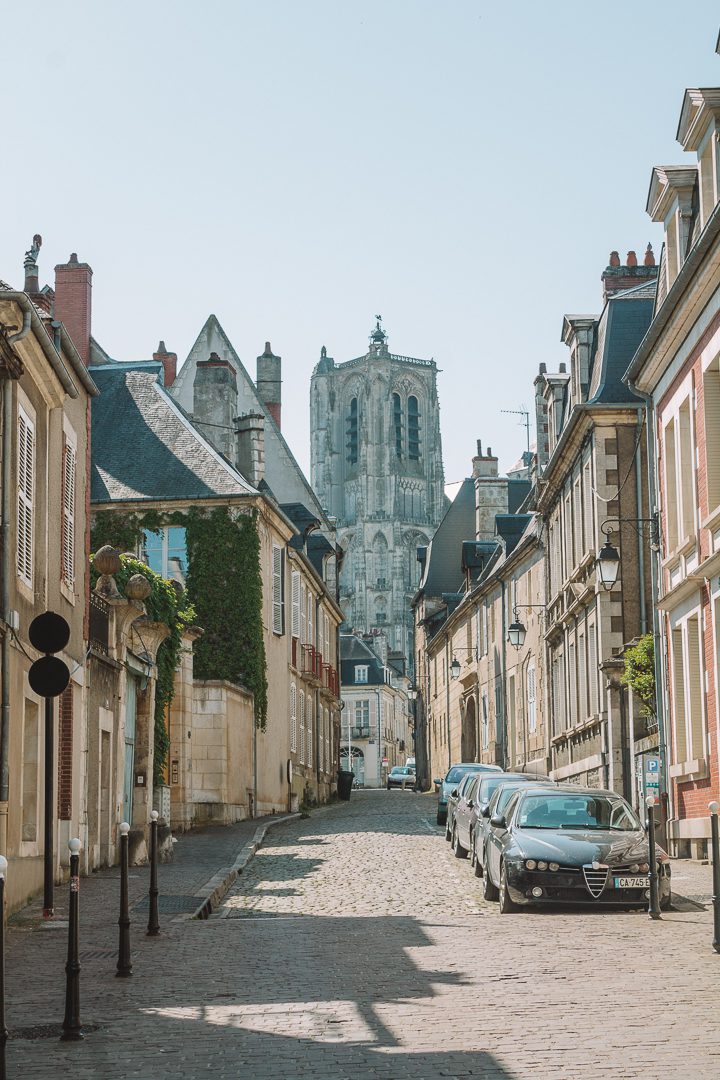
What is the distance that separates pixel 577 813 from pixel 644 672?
26.9 feet

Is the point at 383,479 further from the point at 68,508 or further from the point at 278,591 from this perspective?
the point at 68,508

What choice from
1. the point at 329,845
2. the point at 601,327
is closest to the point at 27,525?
the point at 329,845

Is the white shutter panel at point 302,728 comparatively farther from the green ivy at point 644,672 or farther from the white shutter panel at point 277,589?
the green ivy at point 644,672

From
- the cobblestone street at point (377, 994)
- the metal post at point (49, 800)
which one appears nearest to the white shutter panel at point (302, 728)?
the cobblestone street at point (377, 994)

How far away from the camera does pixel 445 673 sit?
6075 centimetres

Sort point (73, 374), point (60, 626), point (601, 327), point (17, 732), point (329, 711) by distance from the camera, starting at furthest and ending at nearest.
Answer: point (329, 711) < point (601, 327) < point (73, 374) < point (17, 732) < point (60, 626)

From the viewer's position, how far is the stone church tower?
140m

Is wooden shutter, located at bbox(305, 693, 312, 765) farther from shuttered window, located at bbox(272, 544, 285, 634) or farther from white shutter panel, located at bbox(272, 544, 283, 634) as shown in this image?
white shutter panel, located at bbox(272, 544, 283, 634)

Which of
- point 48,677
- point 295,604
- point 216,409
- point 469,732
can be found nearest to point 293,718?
point 295,604

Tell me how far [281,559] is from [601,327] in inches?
438

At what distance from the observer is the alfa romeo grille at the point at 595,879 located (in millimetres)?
14930

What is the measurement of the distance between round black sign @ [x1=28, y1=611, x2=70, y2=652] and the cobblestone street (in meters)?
2.28

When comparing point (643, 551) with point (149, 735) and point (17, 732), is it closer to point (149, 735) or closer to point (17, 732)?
point (149, 735)

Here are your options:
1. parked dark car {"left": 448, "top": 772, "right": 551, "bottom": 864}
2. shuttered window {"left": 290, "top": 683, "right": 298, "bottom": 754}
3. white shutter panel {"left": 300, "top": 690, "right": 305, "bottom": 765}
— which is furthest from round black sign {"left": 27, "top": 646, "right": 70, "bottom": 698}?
white shutter panel {"left": 300, "top": 690, "right": 305, "bottom": 765}
